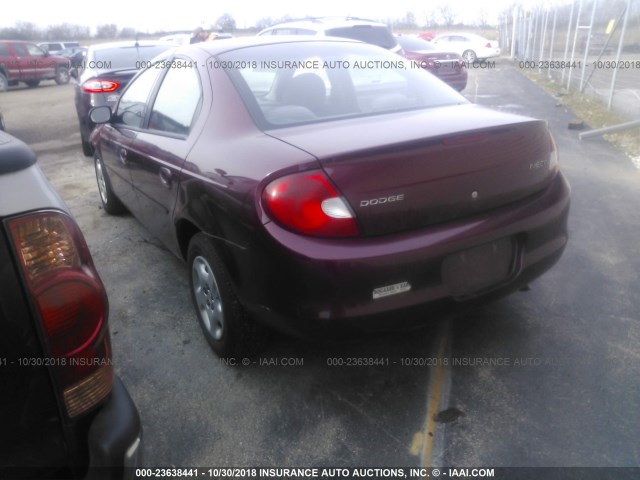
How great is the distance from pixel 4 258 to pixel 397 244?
55.4 inches

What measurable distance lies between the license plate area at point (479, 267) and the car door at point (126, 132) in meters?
2.38

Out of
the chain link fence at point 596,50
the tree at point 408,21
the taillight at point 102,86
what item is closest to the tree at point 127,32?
the tree at point 408,21

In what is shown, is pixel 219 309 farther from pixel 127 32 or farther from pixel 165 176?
pixel 127 32

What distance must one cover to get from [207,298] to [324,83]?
1419 mm

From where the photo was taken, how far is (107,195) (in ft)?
17.2

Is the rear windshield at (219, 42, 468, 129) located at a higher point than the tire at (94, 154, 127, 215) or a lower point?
higher

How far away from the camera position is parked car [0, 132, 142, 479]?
137cm

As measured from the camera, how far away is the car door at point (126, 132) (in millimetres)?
3785

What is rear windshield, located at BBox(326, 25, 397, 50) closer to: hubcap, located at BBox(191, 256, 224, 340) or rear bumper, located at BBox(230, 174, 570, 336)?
hubcap, located at BBox(191, 256, 224, 340)

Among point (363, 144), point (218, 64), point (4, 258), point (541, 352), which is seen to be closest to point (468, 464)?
point (541, 352)

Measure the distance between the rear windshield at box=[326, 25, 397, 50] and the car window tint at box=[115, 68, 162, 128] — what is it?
6.68 metres

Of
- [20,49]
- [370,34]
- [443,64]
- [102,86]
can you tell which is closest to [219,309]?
[102,86]

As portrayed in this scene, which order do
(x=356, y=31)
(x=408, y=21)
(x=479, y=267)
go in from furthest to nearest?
1. (x=408, y=21)
2. (x=356, y=31)
3. (x=479, y=267)

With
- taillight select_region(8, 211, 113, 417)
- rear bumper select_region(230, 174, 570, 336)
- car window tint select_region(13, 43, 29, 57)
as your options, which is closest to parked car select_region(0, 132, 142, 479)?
taillight select_region(8, 211, 113, 417)
